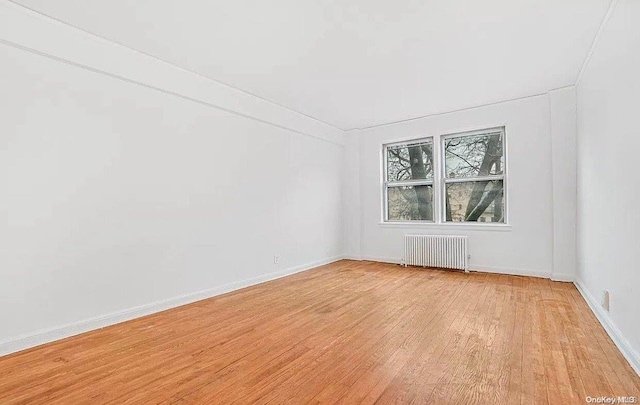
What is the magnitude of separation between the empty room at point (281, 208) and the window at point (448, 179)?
97 mm

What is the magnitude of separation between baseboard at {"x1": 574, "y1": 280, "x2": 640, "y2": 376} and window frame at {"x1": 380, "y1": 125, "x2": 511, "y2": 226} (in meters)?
1.93

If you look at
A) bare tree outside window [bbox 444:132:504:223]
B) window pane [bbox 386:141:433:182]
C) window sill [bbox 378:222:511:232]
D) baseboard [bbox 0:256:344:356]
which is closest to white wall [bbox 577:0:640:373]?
window sill [bbox 378:222:511:232]

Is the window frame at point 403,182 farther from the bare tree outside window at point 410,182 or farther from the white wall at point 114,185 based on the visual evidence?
the white wall at point 114,185

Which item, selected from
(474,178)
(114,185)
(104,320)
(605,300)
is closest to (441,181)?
(474,178)

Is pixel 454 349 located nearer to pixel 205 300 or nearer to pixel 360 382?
pixel 360 382

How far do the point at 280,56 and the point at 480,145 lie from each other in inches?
153

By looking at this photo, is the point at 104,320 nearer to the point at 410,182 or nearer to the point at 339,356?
the point at 339,356

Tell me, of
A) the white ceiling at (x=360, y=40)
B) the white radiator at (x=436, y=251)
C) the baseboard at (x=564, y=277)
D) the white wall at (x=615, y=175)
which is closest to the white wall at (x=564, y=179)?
the baseboard at (x=564, y=277)

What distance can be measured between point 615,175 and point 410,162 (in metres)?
3.81

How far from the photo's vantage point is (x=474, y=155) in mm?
5637

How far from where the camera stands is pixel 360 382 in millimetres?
2014

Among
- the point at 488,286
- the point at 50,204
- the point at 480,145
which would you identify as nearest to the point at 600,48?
the point at 480,145

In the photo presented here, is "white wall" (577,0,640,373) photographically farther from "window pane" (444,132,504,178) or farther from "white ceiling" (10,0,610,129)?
"window pane" (444,132,504,178)

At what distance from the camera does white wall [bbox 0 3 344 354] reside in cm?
261
